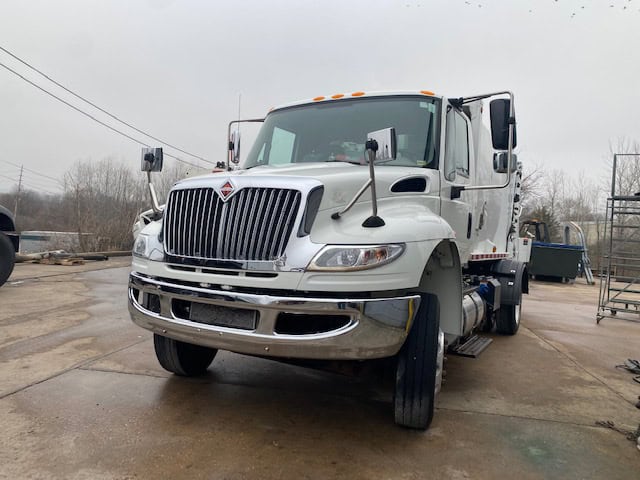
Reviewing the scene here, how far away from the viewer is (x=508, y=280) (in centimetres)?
666

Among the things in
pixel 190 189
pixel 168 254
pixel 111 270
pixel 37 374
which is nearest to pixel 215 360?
pixel 37 374

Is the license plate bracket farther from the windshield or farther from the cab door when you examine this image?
the cab door

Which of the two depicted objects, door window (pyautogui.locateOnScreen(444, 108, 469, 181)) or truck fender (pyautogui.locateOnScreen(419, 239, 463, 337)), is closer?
truck fender (pyautogui.locateOnScreen(419, 239, 463, 337))

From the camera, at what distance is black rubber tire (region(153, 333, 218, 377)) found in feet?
12.9

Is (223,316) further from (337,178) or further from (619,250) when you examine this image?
(619,250)

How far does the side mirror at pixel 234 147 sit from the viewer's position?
539 centimetres

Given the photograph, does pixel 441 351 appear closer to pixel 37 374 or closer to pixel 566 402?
pixel 566 402

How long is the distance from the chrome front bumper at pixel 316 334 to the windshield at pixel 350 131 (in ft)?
4.79

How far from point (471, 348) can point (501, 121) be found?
2533 millimetres

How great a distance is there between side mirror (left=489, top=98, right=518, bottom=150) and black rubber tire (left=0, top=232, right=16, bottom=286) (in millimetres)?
8021

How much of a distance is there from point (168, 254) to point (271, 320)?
3.21 ft

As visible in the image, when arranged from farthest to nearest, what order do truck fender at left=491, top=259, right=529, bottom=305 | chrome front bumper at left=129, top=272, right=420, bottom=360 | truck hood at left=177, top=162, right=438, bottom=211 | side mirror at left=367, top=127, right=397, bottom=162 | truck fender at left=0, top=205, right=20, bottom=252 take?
truck fender at left=0, top=205, right=20, bottom=252 → truck fender at left=491, top=259, right=529, bottom=305 → truck hood at left=177, top=162, right=438, bottom=211 → side mirror at left=367, top=127, right=397, bottom=162 → chrome front bumper at left=129, top=272, right=420, bottom=360

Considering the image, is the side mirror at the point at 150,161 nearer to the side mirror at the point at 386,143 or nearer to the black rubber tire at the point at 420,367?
the side mirror at the point at 386,143

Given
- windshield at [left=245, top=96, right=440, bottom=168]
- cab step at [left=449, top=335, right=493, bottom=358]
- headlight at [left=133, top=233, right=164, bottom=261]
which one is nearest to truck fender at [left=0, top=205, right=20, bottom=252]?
windshield at [left=245, top=96, right=440, bottom=168]
